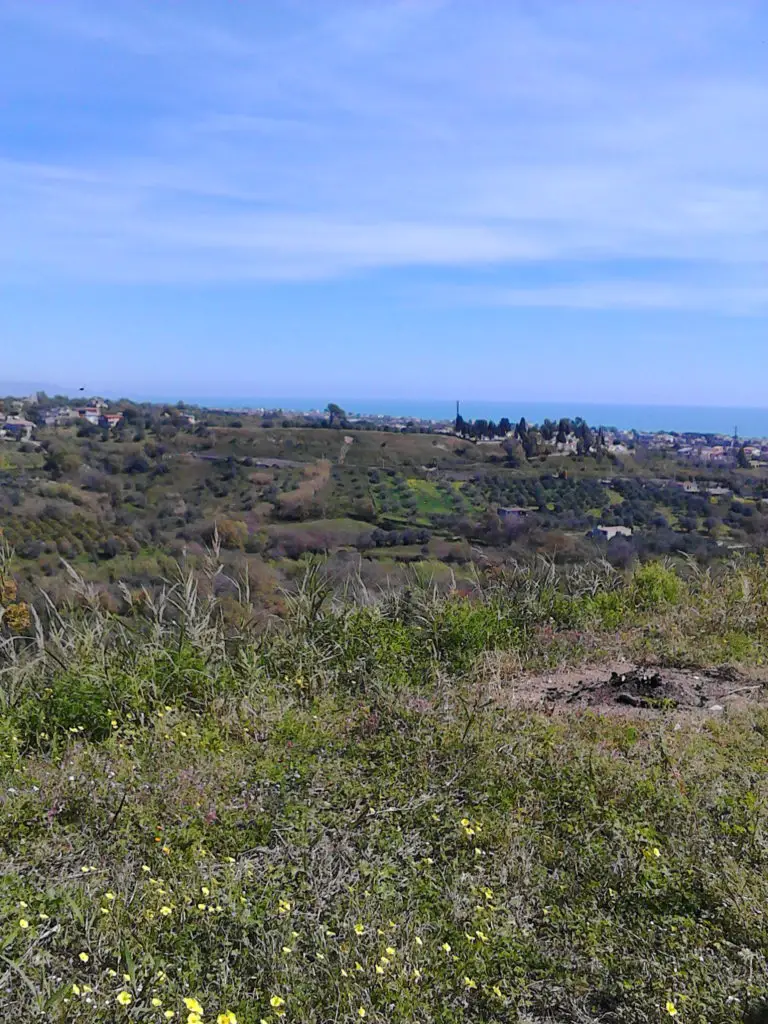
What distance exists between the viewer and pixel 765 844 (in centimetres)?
301

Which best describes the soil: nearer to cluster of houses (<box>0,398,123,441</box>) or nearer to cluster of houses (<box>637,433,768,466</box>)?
cluster of houses (<box>637,433,768,466</box>)

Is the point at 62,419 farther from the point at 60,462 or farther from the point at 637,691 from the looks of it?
the point at 637,691

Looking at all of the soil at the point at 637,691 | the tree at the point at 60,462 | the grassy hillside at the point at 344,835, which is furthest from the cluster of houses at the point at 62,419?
the soil at the point at 637,691

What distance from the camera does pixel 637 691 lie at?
499cm

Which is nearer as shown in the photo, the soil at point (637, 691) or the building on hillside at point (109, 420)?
the soil at point (637, 691)

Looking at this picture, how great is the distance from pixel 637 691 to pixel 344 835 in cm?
261

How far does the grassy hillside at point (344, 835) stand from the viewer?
2307 millimetres

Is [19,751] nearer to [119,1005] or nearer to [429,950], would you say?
[119,1005]

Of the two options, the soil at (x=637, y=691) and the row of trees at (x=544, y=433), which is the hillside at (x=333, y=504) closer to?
the row of trees at (x=544, y=433)


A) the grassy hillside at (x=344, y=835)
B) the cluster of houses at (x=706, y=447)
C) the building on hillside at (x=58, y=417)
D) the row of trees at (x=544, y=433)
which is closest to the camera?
the grassy hillside at (x=344, y=835)

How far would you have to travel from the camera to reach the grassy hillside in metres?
2.31

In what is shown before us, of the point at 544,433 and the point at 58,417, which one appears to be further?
the point at 58,417

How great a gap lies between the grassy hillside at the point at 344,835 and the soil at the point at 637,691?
103 mm

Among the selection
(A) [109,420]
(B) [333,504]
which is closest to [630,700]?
(B) [333,504]
